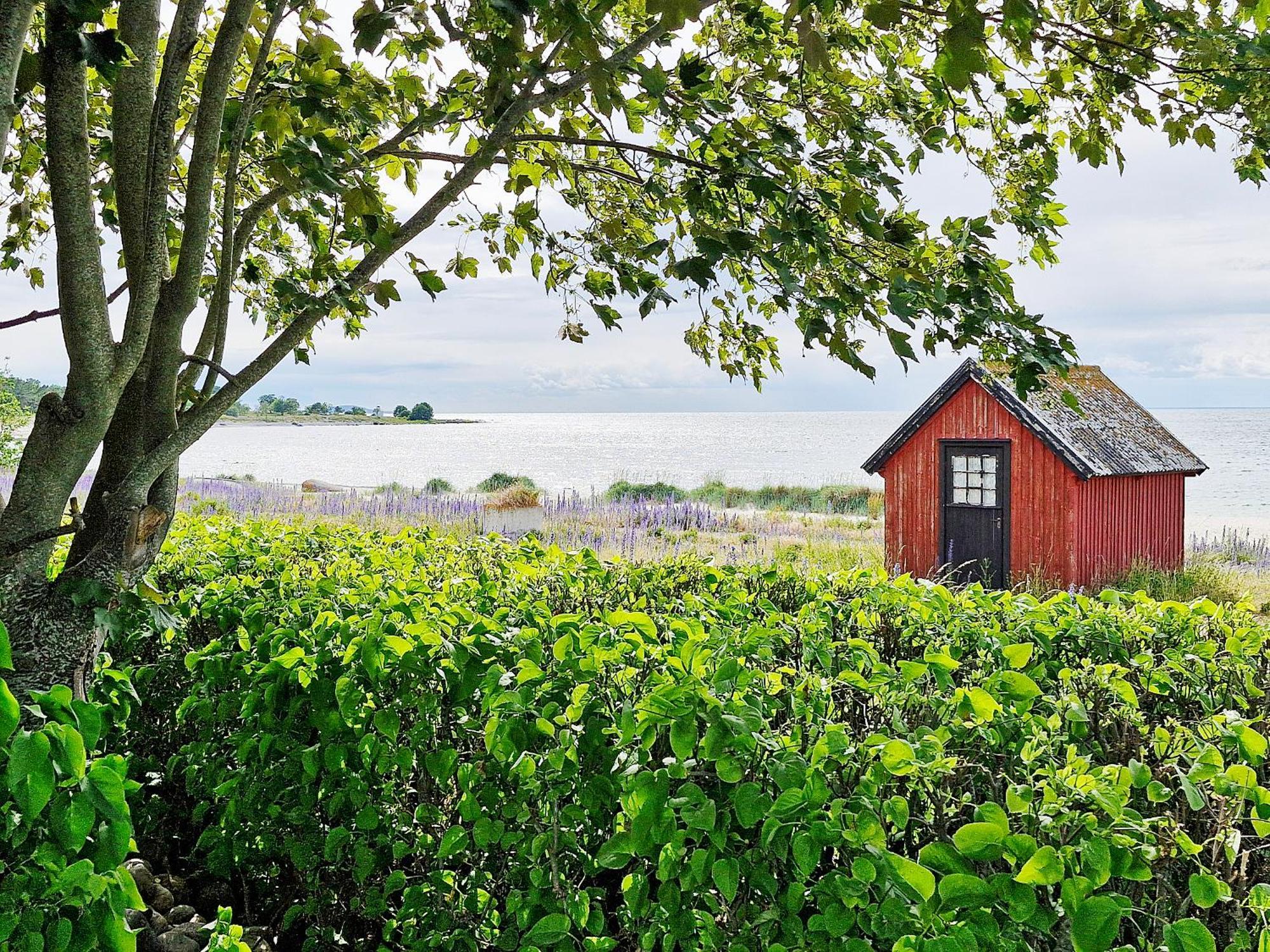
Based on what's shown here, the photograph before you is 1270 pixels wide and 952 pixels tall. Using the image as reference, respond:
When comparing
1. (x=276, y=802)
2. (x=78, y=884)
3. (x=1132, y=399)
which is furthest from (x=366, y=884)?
(x=1132, y=399)

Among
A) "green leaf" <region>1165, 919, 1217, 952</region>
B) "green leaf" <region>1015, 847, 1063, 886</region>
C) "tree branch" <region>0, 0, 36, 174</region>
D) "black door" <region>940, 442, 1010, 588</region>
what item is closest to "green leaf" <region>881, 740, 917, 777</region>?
"green leaf" <region>1015, 847, 1063, 886</region>

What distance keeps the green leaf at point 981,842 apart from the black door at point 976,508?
39.8ft

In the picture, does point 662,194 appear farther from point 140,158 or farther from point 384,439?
point 384,439

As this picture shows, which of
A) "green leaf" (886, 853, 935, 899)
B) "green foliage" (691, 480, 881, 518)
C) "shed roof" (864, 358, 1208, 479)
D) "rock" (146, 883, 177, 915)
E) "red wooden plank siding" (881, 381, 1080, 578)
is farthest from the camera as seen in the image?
"green foliage" (691, 480, 881, 518)

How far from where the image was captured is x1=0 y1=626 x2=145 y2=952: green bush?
173 cm

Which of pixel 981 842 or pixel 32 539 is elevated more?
pixel 32 539

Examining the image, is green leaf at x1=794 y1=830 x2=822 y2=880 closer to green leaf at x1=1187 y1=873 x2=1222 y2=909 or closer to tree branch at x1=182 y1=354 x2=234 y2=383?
green leaf at x1=1187 y1=873 x2=1222 y2=909

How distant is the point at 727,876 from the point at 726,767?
193mm

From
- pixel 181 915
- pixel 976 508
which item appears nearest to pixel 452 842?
pixel 181 915

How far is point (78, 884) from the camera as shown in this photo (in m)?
1.77

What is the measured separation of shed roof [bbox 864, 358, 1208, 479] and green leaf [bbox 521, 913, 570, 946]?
1077cm

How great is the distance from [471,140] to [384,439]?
238 ft

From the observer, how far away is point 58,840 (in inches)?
72.2

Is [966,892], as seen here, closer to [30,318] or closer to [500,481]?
A: [30,318]
